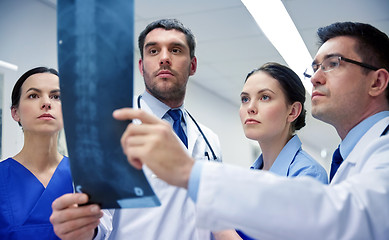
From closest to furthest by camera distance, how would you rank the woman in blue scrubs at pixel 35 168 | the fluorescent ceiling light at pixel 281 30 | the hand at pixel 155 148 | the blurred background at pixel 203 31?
the hand at pixel 155 148 < the woman in blue scrubs at pixel 35 168 < the blurred background at pixel 203 31 < the fluorescent ceiling light at pixel 281 30

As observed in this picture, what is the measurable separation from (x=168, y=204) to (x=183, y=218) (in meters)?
0.07

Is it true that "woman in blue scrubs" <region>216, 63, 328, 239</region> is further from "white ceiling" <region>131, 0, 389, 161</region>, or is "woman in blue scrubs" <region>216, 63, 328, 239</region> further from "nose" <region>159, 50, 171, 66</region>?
"white ceiling" <region>131, 0, 389, 161</region>

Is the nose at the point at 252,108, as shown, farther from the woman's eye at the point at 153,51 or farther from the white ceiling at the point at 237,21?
the white ceiling at the point at 237,21

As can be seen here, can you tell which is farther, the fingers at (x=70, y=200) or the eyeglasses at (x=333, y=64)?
the eyeglasses at (x=333, y=64)

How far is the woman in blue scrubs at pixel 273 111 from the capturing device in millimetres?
1357

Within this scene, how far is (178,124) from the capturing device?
1.38 meters

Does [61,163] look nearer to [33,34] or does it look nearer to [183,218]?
[183,218]

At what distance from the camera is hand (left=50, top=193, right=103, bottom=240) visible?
72cm

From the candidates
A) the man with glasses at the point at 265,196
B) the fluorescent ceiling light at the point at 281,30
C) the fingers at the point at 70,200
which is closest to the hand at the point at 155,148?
the man with glasses at the point at 265,196

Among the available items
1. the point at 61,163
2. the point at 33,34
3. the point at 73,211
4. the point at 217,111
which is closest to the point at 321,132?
the point at 217,111

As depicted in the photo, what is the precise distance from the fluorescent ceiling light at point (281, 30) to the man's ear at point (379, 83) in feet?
3.75

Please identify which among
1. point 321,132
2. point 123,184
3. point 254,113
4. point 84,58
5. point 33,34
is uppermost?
point 33,34

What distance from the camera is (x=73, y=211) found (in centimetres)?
75

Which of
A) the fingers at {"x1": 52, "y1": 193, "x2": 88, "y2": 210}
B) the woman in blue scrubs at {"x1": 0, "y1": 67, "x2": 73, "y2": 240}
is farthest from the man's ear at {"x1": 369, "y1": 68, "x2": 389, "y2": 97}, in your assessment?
A: the woman in blue scrubs at {"x1": 0, "y1": 67, "x2": 73, "y2": 240}
